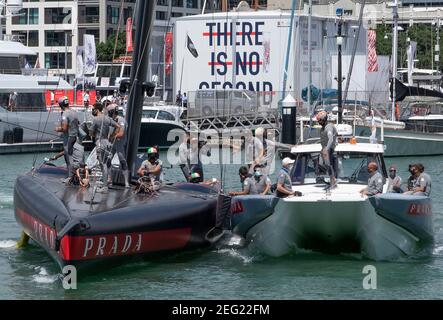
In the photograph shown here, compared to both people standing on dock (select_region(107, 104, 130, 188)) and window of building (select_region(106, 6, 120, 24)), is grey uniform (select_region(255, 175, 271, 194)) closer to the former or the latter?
people standing on dock (select_region(107, 104, 130, 188))

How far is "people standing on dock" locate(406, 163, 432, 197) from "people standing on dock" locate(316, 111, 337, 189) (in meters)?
1.71

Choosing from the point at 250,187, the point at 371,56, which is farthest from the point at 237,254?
the point at 371,56

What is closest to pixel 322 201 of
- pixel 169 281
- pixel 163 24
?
pixel 169 281

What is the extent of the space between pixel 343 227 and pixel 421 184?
2.56 m

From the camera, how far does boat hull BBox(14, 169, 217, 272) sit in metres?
19.6

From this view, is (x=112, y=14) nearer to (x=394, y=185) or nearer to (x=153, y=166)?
(x=153, y=166)

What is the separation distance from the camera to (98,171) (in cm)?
2475

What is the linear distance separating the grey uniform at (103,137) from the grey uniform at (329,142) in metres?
3.80

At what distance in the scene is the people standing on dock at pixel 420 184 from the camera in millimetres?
23131

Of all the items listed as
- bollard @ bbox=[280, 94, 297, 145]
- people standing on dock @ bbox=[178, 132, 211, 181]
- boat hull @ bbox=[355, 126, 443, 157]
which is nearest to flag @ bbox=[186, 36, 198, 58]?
boat hull @ bbox=[355, 126, 443, 157]
